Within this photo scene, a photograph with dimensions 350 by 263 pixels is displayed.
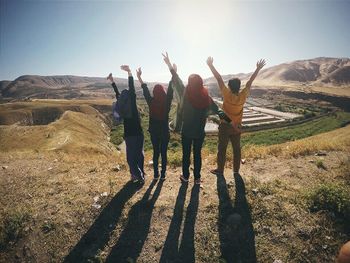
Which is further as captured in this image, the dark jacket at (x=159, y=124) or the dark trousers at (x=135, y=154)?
the dark trousers at (x=135, y=154)

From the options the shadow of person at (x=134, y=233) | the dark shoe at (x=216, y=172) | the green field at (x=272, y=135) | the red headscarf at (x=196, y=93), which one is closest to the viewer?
the shadow of person at (x=134, y=233)

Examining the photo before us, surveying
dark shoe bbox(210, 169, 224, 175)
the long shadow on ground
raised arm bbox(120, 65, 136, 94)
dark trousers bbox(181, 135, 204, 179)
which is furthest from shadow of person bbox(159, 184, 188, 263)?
raised arm bbox(120, 65, 136, 94)

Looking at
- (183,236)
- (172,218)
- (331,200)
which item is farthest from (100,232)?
(331,200)

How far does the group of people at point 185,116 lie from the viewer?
18.0 ft

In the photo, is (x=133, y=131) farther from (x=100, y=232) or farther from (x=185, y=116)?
(x=100, y=232)

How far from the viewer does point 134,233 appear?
468 centimetres

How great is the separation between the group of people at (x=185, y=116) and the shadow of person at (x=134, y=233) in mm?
1139

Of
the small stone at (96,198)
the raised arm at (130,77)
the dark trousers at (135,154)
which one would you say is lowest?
the small stone at (96,198)

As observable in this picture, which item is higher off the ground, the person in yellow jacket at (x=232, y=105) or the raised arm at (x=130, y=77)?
the raised arm at (x=130, y=77)

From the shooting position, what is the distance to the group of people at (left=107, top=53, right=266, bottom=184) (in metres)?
5.49

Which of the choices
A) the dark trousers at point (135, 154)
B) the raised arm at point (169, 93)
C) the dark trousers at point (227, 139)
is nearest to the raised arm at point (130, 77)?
the raised arm at point (169, 93)

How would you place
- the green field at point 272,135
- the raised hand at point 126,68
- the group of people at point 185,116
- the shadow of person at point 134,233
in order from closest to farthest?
the shadow of person at point 134,233
the group of people at point 185,116
the raised hand at point 126,68
the green field at point 272,135

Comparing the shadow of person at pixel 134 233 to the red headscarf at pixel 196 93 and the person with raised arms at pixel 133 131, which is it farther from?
the red headscarf at pixel 196 93

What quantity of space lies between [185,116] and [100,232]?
291 cm
